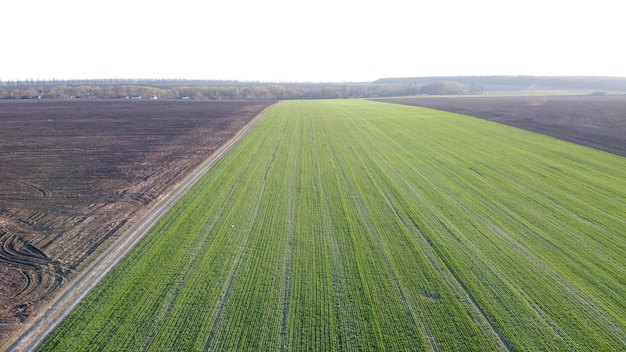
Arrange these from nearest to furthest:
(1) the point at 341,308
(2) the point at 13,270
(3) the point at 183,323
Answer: (3) the point at 183,323
(1) the point at 341,308
(2) the point at 13,270

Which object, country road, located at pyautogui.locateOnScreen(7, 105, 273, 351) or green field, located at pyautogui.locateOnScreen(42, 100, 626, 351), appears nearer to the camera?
country road, located at pyautogui.locateOnScreen(7, 105, 273, 351)

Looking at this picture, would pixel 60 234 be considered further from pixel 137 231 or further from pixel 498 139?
pixel 498 139

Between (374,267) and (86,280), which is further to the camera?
(374,267)

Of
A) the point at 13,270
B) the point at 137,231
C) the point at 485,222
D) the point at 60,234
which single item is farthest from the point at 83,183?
the point at 485,222

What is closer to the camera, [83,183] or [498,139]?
[83,183]

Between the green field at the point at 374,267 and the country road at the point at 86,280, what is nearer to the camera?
the country road at the point at 86,280
